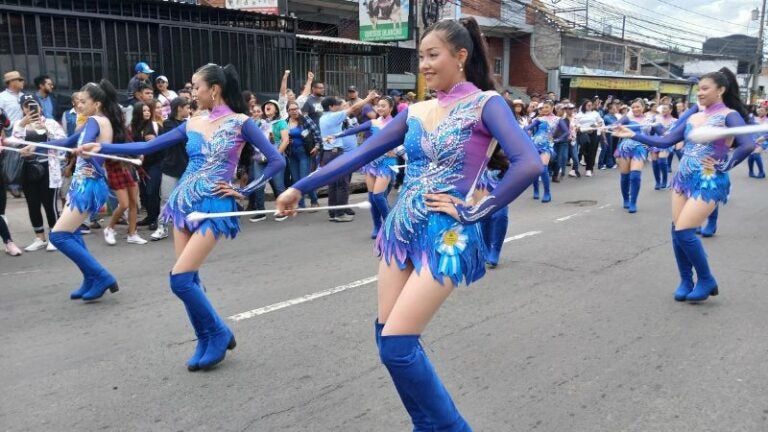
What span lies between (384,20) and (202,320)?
18863 mm

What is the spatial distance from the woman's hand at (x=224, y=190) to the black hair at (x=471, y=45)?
1980 mm

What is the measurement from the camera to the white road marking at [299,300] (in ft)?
17.5

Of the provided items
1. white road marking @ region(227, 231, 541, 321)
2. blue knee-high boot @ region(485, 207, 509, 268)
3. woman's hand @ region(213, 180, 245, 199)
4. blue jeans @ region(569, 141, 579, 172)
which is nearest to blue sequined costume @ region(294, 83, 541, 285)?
woman's hand @ region(213, 180, 245, 199)

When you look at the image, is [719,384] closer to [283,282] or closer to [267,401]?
[267,401]

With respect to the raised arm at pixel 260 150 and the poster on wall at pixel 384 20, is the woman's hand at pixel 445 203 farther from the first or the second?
the poster on wall at pixel 384 20

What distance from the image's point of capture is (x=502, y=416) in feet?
11.7

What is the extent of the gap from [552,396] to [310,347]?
1.72 metres

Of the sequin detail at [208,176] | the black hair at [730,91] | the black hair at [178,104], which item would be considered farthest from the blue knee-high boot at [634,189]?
the sequin detail at [208,176]

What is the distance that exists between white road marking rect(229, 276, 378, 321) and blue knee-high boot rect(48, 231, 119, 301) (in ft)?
4.45

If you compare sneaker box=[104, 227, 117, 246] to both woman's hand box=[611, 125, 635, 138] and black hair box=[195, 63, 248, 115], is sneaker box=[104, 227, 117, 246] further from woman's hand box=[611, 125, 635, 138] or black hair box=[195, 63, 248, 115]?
woman's hand box=[611, 125, 635, 138]

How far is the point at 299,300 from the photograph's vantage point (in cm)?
575

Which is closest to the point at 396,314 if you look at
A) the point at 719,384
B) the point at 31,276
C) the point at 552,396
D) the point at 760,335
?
the point at 552,396

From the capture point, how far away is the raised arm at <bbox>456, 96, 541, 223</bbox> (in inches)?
100

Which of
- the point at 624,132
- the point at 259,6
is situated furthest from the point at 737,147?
the point at 259,6
